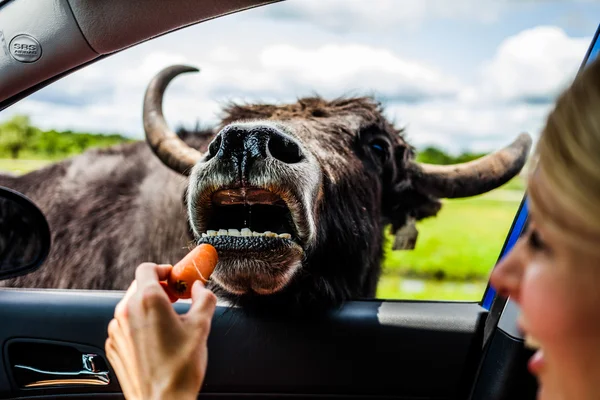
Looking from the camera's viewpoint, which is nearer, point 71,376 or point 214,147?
point 214,147

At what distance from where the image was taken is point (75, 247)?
13.3 feet

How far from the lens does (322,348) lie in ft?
9.29

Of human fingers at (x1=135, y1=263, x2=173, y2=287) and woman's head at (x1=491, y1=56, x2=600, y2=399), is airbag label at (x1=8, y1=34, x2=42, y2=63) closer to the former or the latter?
human fingers at (x1=135, y1=263, x2=173, y2=287)

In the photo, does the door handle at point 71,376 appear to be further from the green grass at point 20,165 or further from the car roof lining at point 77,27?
the green grass at point 20,165

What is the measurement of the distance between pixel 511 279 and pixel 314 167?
180 cm

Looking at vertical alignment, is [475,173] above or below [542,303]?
above

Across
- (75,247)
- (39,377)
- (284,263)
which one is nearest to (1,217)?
(39,377)

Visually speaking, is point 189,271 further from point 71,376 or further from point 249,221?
point 71,376

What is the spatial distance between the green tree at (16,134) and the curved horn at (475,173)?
6.70 feet

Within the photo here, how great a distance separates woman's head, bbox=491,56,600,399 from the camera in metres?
0.91

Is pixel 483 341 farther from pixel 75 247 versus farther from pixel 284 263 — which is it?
pixel 75 247

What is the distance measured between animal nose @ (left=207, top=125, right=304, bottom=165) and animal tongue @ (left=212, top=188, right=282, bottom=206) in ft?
0.44

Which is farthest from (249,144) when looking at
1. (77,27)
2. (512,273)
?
(512,273)

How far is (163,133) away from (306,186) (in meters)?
1.08
